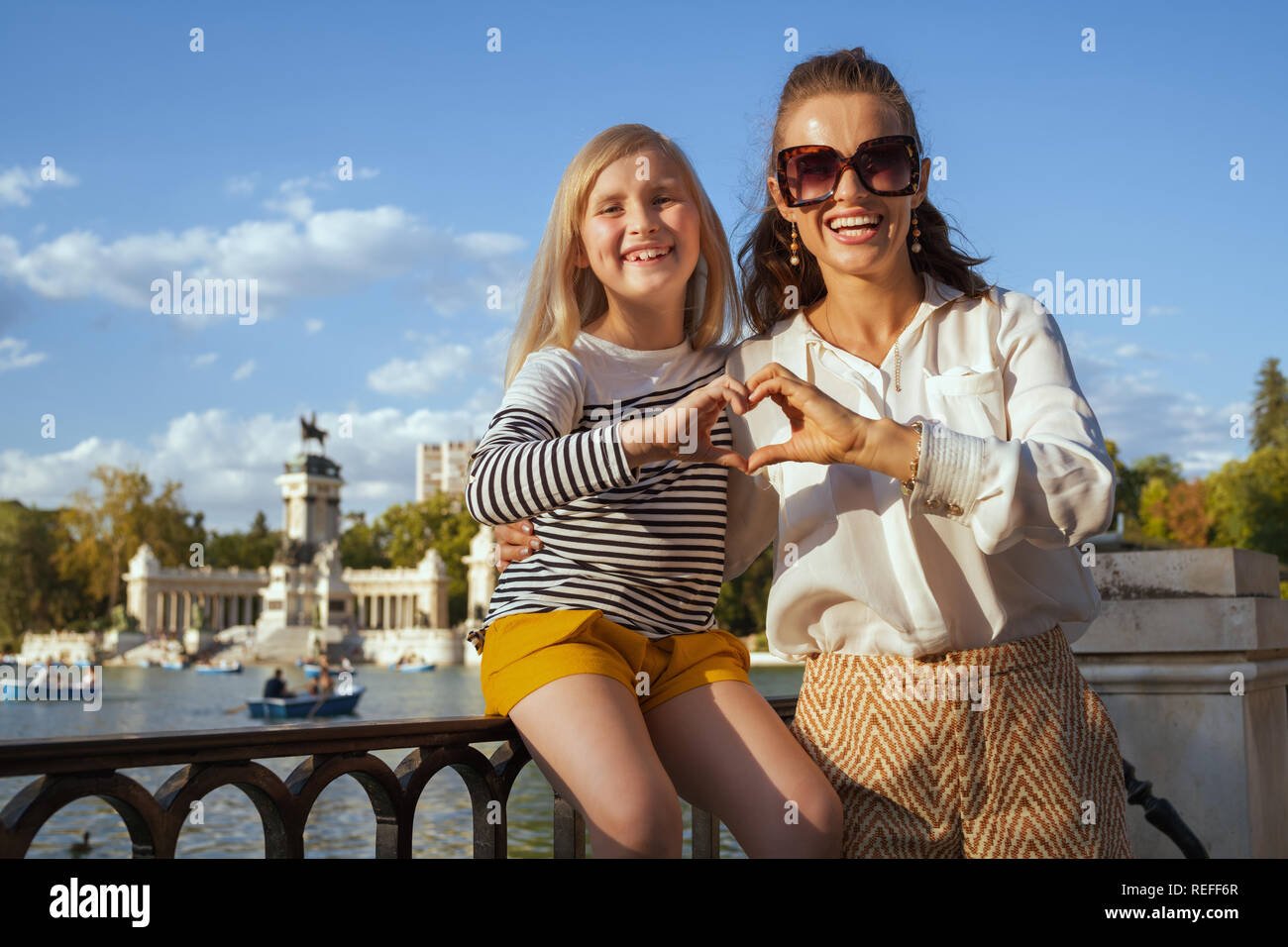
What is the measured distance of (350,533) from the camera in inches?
3531

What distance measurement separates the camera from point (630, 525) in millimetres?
2473

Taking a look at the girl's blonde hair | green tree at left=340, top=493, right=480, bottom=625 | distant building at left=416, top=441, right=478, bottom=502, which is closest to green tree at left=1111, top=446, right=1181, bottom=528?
green tree at left=340, top=493, right=480, bottom=625

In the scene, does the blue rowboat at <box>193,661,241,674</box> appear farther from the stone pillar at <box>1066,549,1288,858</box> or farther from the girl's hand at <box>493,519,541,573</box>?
the girl's hand at <box>493,519,541,573</box>

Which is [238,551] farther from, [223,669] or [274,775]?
[274,775]

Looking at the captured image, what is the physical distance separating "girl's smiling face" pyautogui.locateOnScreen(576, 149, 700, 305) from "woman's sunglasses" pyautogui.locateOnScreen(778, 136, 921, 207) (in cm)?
36

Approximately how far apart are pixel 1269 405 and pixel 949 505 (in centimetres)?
6087

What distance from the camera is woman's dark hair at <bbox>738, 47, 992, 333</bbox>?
2453 millimetres

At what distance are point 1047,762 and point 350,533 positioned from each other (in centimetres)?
9026

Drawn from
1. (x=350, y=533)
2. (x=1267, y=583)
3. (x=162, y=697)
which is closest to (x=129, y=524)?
(x=350, y=533)

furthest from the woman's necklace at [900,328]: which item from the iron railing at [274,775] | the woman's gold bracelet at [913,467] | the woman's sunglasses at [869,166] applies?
the iron railing at [274,775]

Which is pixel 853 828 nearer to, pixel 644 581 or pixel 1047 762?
pixel 1047 762

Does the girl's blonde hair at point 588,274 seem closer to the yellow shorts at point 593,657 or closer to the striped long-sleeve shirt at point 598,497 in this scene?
the striped long-sleeve shirt at point 598,497

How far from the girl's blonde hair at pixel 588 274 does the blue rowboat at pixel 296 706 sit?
93.5 feet
